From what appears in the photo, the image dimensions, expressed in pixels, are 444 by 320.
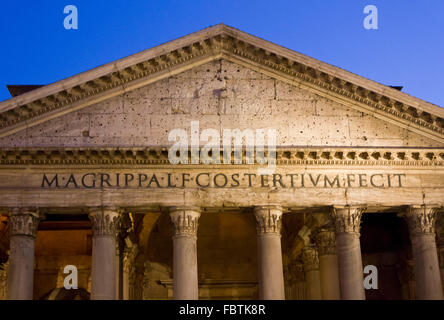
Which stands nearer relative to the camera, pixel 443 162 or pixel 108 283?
pixel 108 283

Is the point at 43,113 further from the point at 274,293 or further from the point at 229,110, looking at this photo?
the point at 274,293

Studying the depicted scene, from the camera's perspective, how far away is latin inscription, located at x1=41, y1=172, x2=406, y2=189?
16781mm

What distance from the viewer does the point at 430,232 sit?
55.3ft

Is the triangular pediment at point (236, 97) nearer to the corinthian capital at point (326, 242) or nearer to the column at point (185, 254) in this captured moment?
the column at point (185, 254)

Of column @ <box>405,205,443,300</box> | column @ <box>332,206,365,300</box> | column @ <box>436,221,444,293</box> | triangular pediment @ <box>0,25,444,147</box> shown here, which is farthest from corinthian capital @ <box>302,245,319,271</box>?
triangular pediment @ <box>0,25,444,147</box>

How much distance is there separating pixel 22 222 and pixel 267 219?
19.7 ft

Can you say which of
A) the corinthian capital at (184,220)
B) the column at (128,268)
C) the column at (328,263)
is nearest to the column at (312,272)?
the column at (328,263)

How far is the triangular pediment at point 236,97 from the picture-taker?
17.2 meters

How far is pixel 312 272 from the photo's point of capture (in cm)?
2125

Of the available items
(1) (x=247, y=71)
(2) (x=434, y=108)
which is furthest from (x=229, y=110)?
(2) (x=434, y=108)

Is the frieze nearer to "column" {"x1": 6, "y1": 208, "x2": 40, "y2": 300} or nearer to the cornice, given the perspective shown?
the cornice

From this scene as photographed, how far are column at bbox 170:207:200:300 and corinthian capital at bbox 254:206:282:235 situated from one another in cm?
153

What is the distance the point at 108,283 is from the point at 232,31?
7.17 m

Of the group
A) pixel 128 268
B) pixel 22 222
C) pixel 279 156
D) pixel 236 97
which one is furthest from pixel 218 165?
pixel 128 268
